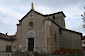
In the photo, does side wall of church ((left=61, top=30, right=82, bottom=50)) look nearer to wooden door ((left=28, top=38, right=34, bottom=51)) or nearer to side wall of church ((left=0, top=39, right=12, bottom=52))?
wooden door ((left=28, top=38, right=34, bottom=51))

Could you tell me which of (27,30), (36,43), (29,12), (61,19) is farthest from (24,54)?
(61,19)

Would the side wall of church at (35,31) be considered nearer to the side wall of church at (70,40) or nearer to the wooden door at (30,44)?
the wooden door at (30,44)

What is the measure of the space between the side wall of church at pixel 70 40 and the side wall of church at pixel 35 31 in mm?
6643

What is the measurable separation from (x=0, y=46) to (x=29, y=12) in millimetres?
11458

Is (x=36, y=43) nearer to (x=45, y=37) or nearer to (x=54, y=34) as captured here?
(x=45, y=37)

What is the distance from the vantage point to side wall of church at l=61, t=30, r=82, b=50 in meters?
25.0

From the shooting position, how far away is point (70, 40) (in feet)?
84.6

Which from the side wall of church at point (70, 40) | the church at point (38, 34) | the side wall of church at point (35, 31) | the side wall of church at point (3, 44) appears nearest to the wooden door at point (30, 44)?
the church at point (38, 34)

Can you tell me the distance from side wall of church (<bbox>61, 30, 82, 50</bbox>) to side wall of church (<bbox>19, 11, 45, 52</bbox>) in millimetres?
6643

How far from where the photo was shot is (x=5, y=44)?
27031 mm

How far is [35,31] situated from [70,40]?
966cm

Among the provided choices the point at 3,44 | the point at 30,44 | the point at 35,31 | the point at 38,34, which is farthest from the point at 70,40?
the point at 3,44

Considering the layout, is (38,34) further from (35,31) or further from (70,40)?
(70,40)

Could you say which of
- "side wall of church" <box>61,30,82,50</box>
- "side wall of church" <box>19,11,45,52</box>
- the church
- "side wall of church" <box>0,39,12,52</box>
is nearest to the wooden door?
the church
